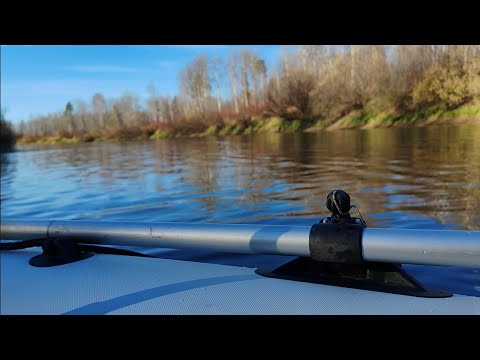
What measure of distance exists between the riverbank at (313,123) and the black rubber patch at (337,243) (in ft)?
10.5

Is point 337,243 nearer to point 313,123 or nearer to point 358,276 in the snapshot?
point 358,276

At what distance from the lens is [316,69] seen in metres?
9.39

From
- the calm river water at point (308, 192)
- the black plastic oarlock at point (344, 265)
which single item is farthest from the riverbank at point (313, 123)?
the black plastic oarlock at point (344, 265)

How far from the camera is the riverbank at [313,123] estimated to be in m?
4.79

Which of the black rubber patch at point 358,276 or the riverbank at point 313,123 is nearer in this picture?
the black rubber patch at point 358,276

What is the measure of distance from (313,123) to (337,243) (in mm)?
9557

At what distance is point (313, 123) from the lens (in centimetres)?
1063

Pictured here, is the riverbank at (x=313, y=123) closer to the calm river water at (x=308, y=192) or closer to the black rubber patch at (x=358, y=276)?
the calm river water at (x=308, y=192)

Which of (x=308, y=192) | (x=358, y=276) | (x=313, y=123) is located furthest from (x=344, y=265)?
(x=313, y=123)

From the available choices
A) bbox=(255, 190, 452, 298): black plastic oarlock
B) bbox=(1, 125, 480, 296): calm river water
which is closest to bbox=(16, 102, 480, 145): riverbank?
bbox=(1, 125, 480, 296): calm river water

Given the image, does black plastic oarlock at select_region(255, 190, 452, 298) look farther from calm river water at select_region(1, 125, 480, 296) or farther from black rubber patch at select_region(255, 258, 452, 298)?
calm river water at select_region(1, 125, 480, 296)

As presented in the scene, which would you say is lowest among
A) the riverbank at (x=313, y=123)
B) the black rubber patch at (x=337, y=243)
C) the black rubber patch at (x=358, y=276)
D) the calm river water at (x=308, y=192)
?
the calm river water at (x=308, y=192)
